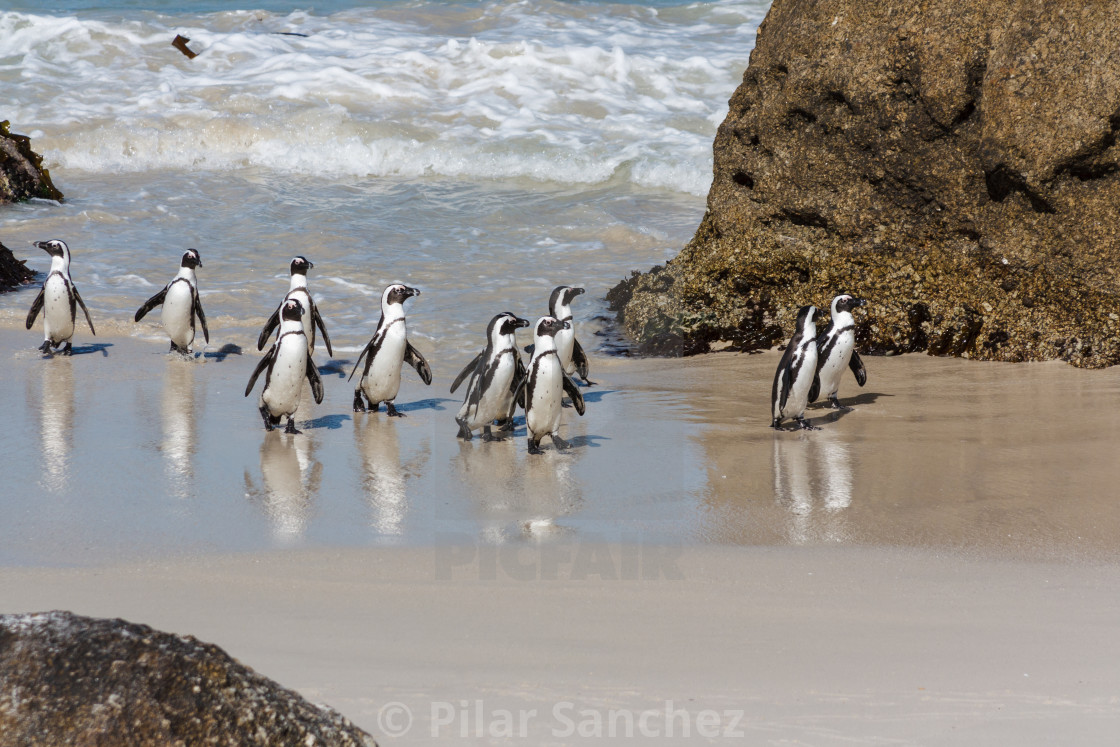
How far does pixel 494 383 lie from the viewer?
5406 mm

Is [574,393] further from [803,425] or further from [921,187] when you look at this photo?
[921,187]

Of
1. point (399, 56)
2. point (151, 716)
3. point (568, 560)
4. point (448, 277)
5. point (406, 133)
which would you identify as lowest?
point (568, 560)

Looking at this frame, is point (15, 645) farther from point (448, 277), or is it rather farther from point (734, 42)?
point (734, 42)

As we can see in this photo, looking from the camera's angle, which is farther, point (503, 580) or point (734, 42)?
point (734, 42)

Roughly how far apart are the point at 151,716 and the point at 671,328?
5.82 metres

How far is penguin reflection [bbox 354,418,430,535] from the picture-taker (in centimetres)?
394

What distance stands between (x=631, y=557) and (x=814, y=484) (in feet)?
3.97

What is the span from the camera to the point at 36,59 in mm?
18000

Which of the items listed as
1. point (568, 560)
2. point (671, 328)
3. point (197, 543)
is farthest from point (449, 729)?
point (671, 328)

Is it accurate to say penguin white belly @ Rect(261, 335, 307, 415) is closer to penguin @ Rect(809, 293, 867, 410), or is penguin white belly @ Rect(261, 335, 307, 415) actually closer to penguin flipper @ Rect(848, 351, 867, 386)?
penguin @ Rect(809, 293, 867, 410)

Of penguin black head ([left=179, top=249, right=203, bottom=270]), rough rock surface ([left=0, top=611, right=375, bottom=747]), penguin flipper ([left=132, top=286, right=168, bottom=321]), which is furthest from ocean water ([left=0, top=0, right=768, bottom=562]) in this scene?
rough rock surface ([left=0, top=611, right=375, bottom=747])

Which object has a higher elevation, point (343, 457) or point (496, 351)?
point (496, 351)

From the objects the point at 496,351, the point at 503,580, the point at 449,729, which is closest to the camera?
the point at 449,729

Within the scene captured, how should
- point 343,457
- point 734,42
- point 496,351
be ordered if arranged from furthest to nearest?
point 734,42 → point 496,351 → point 343,457
